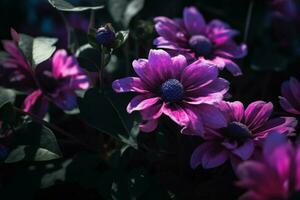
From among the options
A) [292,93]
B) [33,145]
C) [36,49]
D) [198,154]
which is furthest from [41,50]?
[292,93]

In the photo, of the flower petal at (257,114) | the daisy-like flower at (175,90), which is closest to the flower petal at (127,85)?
the daisy-like flower at (175,90)

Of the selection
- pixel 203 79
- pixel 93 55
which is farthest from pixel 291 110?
pixel 93 55

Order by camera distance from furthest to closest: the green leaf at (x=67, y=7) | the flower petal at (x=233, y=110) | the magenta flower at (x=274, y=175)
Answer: the green leaf at (x=67, y=7)
the flower petal at (x=233, y=110)
the magenta flower at (x=274, y=175)

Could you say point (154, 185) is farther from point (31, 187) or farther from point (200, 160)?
point (31, 187)

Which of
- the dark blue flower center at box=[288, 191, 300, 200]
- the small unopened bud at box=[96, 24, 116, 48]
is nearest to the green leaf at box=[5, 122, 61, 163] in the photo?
the small unopened bud at box=[96, 24, 116, 48]

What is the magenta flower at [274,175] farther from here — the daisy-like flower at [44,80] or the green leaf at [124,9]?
the green leaf at [124,9]

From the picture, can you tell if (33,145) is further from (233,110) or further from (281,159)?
(281,159)

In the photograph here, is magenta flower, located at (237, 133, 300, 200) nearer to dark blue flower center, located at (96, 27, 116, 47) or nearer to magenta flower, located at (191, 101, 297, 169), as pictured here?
magenta flower, located at (191, 101, 297, 169)
